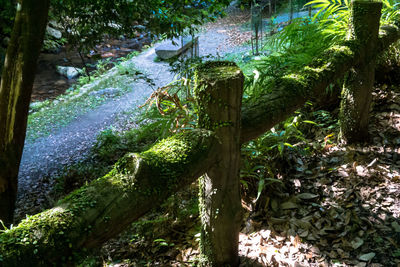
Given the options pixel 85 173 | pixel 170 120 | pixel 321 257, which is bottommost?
pixel 85 173

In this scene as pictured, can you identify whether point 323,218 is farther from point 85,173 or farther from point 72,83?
point 72,83

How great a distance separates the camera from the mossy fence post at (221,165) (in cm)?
159

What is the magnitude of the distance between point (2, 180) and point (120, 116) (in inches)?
134

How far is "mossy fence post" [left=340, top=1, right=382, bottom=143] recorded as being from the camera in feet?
8.98

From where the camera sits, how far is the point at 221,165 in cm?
172

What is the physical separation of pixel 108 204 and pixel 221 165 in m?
0.69

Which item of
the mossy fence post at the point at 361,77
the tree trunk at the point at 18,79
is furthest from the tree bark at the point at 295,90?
the tree trunk at the point at 18,79

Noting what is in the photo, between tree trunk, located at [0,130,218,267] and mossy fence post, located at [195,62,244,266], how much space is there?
13 centimetres

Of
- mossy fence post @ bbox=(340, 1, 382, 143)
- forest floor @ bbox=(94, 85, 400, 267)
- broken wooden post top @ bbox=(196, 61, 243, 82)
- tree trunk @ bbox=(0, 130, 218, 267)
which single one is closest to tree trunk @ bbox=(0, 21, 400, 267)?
tree trunk @ bbox=(0, 130, 218, 267)

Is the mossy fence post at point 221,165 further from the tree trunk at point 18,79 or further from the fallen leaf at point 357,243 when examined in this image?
the tree trunk at point 18,79

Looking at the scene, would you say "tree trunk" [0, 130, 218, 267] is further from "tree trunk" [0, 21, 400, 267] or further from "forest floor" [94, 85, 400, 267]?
"forest floor" [94, 85, 400, 267]

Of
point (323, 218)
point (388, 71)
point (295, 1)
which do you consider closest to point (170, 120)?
point (323, 218)

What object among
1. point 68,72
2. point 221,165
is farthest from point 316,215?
point 68,72

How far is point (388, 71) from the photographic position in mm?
3725
